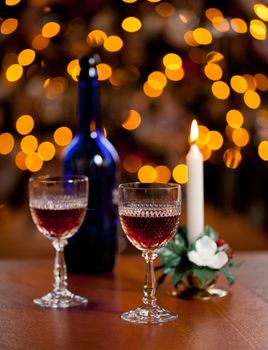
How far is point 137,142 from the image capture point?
368 cm

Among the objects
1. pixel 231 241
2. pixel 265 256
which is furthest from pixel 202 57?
pixel 265 256

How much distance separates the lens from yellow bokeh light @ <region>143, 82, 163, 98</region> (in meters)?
3.72

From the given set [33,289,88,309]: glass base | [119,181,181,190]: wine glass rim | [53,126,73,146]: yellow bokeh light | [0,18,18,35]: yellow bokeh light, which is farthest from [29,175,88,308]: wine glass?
[53,126,73,146]: yellow bokeh light

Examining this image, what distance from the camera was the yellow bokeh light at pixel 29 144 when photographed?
363cm

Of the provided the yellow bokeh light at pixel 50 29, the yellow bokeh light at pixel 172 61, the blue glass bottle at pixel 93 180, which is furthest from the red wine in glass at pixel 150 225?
the yellow bokeh light at pixel 172 61

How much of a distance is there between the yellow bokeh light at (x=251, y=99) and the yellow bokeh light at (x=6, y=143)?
118cm

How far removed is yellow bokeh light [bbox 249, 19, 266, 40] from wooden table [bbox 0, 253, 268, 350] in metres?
2.39

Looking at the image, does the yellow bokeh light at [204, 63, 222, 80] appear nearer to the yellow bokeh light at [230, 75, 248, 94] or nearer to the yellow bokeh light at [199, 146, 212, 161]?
the yellow bokeh light at [230, 75, 248, 94]

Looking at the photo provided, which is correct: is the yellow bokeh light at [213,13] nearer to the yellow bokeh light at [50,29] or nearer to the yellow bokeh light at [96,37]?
the yellow bokeh light at [96,37]

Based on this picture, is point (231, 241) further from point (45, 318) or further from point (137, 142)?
point (45, 318)

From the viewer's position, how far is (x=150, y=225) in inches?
44.2

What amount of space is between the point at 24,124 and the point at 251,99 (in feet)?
3.73

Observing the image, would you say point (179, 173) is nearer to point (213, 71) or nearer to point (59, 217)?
point (213, 71)

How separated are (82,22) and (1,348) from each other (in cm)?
276
